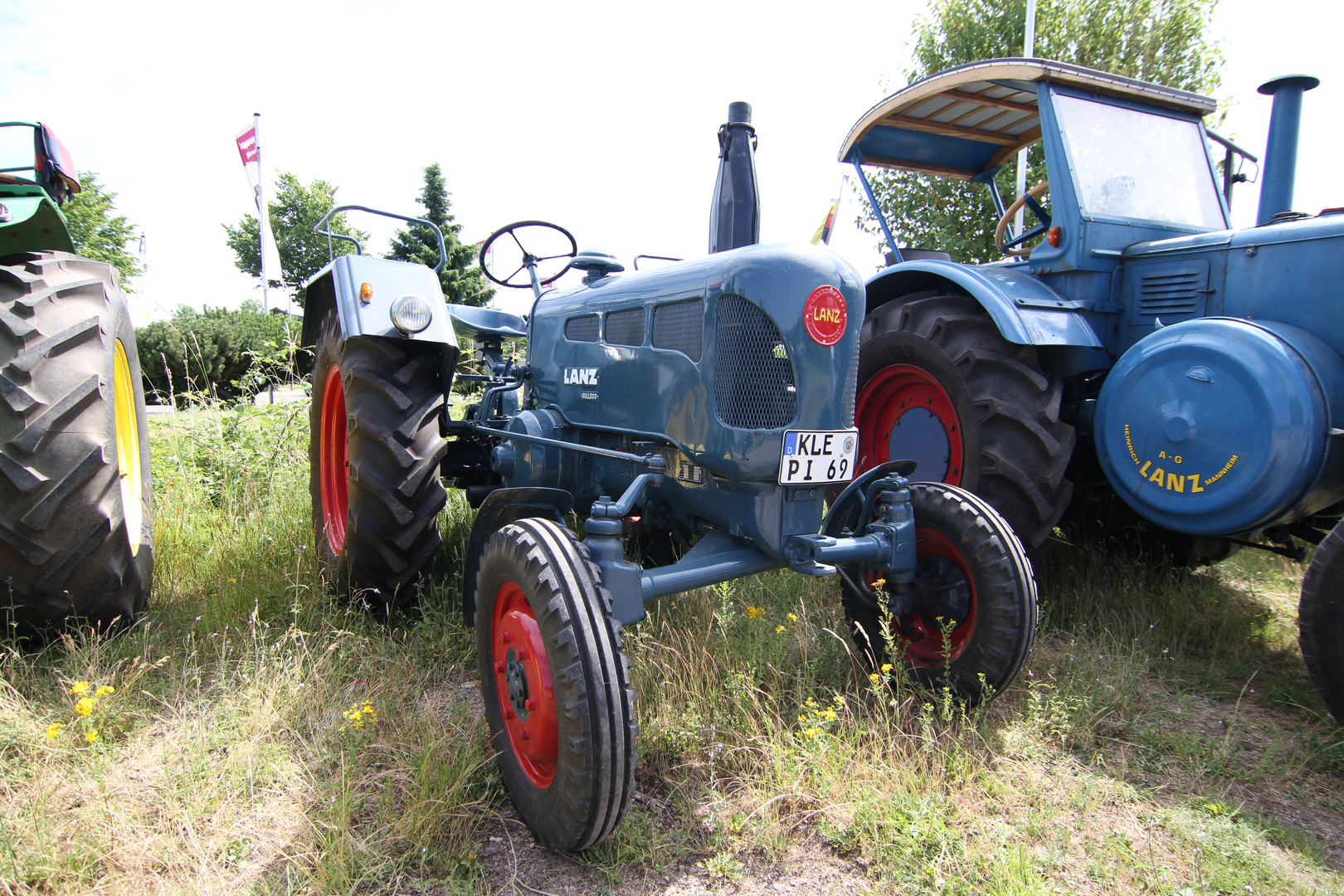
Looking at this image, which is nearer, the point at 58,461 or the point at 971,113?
the point at 58,461

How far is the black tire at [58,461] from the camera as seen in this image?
1956 mm

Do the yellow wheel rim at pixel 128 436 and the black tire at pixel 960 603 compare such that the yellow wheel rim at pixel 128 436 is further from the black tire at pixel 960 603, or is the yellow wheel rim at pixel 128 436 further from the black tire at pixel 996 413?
the black tire at pixel 996 413

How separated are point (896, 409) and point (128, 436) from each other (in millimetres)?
3155

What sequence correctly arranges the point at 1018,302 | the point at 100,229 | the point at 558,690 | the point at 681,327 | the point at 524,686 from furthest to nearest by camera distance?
the point at 100,229 → the point at 1018,302 → the point at 681,327 → the point at 524,686 → the point at 558,690

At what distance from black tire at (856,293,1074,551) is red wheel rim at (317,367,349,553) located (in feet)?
→ 8.00

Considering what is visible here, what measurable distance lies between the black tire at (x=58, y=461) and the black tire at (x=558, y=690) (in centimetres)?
111

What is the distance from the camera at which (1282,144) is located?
9.87 ft

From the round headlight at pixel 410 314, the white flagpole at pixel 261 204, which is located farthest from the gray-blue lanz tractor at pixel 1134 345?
the white flagpole at pixel 261 204

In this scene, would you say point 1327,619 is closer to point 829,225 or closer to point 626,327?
point 626,327

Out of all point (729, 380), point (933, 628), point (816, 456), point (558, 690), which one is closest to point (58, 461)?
point (558, 690)

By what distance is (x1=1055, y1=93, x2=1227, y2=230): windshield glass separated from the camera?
3.17 meters

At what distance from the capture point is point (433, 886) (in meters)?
1.66

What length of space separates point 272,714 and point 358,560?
574 millimetres

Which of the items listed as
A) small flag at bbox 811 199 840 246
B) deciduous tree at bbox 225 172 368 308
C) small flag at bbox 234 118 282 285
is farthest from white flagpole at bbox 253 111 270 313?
deciduous tree at bbox 225 172 368 308
